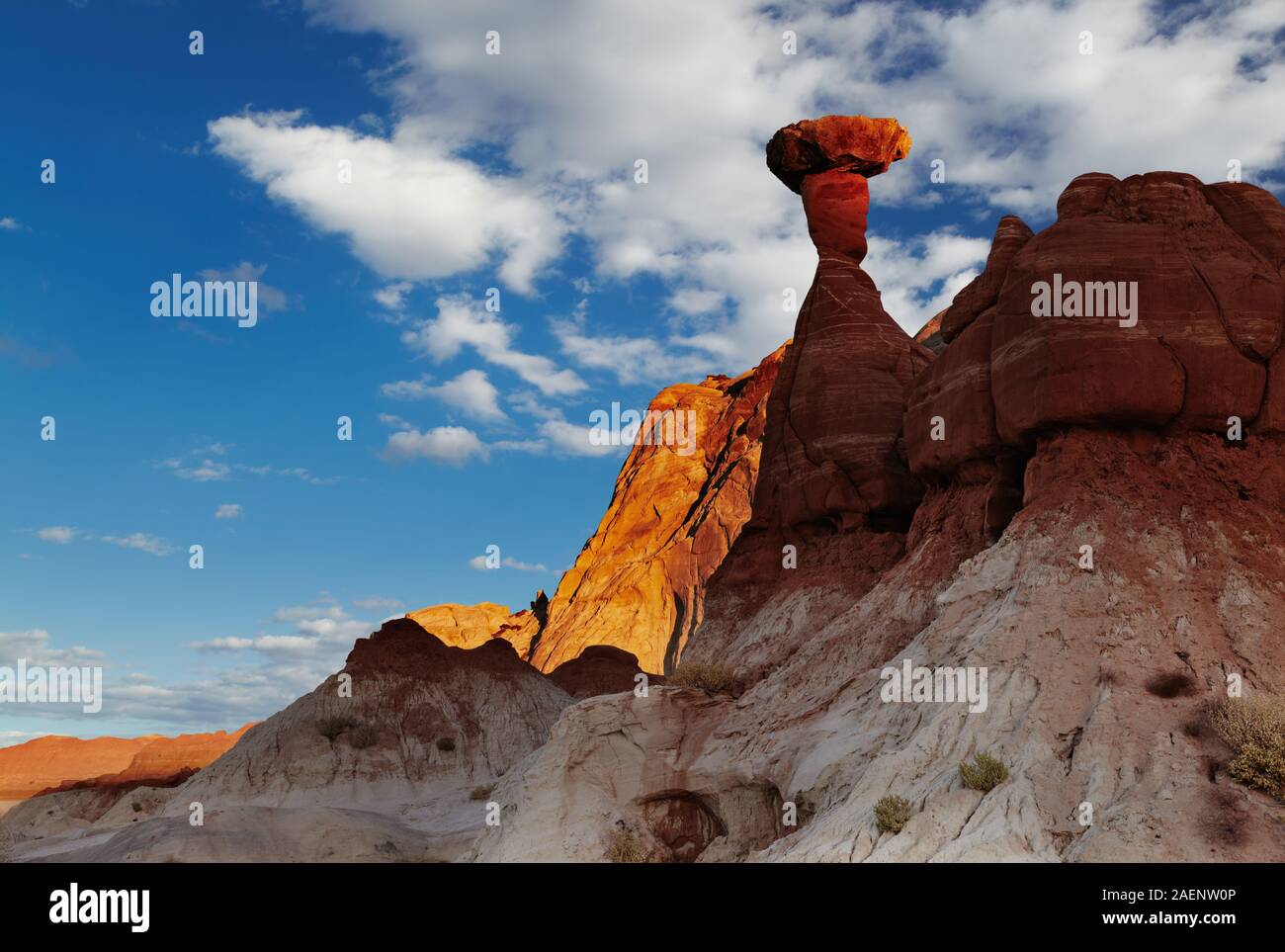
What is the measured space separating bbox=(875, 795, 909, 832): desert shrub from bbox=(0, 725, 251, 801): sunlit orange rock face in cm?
6633

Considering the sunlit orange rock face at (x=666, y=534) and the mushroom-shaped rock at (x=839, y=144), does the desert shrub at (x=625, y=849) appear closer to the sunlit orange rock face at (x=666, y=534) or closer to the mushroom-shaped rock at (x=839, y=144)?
the mushroom-shaped rock at (x=839, y=144)

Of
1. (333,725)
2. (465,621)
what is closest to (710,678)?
(333,725)

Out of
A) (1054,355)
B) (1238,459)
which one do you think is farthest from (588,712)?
(1238,459)

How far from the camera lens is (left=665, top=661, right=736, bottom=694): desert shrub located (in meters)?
28.9

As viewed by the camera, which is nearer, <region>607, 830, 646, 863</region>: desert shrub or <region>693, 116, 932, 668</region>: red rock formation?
<region>607, 830, 646, 863</region>: desert shrub

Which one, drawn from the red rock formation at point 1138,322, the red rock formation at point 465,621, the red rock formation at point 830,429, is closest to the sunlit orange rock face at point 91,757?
the red rock formation at point 465,621

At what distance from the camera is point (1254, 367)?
2361cm

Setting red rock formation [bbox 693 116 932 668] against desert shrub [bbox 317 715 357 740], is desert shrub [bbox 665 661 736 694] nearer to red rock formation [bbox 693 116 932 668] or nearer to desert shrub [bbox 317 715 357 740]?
red rock formation [bbox 693 116 932 668]

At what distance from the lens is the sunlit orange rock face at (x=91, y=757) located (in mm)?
81694

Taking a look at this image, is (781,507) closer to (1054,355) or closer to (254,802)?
(1054,355)

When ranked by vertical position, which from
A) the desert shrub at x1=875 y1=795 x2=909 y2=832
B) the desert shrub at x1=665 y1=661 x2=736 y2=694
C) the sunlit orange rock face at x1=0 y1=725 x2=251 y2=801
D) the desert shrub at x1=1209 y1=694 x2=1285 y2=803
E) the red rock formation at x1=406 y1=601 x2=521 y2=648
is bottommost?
the sunlit orange rock face at x1=0 y1=725 x2=251 y2=801

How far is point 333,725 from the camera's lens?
176ft

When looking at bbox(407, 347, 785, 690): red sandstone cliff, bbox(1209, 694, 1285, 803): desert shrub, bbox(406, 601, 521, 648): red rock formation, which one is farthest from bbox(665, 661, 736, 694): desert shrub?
bbox(406, 601, 521, 648): red rock formation
